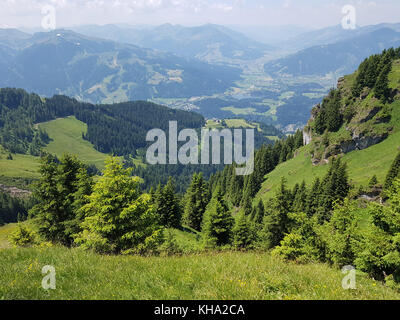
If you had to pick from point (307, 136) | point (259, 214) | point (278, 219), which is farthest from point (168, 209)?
point (307, 136)

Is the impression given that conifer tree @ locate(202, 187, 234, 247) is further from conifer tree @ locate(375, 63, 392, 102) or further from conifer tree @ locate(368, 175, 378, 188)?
conifer tree @ locate(375, 63, 392, 102)

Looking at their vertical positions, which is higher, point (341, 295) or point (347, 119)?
point (347, 119)

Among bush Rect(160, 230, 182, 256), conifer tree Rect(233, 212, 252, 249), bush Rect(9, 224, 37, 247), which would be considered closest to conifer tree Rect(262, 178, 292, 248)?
conifer tree Rect(233, 212, 252, 249)

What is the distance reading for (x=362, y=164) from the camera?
212ft

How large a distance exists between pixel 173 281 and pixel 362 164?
234 ft

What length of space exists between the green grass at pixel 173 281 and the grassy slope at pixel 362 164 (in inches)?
2055

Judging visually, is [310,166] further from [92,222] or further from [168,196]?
[92,222]

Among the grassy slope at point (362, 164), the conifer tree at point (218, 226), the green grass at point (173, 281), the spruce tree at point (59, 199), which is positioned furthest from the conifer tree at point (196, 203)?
the green grass at point (173, 281)

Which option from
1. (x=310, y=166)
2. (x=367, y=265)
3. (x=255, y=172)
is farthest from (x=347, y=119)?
(x=367, y=265)

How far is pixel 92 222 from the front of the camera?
20.6 meters

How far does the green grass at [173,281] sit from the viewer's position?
7.30 meters

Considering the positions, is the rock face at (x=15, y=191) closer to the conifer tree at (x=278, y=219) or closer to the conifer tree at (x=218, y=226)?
the conifer tree at (x=218, y=226)

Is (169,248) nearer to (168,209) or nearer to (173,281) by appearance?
(173,281)
